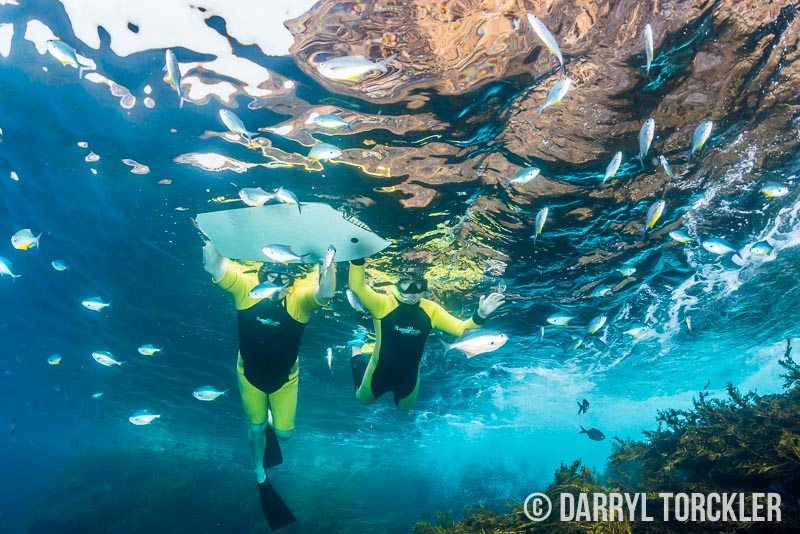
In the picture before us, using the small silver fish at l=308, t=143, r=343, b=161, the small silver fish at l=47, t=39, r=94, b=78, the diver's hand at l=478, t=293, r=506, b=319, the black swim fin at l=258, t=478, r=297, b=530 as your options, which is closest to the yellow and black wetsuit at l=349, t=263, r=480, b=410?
the diver's hand at l=478, t=293, r=506, b=319

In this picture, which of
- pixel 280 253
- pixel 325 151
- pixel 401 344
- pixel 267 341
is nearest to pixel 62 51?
pixel 325 151

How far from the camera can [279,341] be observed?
726cm

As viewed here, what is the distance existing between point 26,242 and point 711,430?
14599 millimetres

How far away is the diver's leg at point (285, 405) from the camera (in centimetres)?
845

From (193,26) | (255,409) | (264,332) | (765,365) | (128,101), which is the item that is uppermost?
(193,26)

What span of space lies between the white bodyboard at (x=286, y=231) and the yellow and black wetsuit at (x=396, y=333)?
92cm

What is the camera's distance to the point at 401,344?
8055 mm

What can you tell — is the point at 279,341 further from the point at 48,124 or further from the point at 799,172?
the point at 799,172

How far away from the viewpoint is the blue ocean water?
677 cm

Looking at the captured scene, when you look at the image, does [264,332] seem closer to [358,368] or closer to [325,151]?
[358,368]

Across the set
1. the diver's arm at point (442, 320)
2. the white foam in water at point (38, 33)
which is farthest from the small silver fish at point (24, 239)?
the diver's arm at point (442, 320)

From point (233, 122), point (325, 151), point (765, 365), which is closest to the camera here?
point (233, 122)

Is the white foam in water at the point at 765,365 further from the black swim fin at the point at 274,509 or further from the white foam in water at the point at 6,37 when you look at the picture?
the white foam in water at the point at 6,37

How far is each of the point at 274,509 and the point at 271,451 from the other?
1.23m
